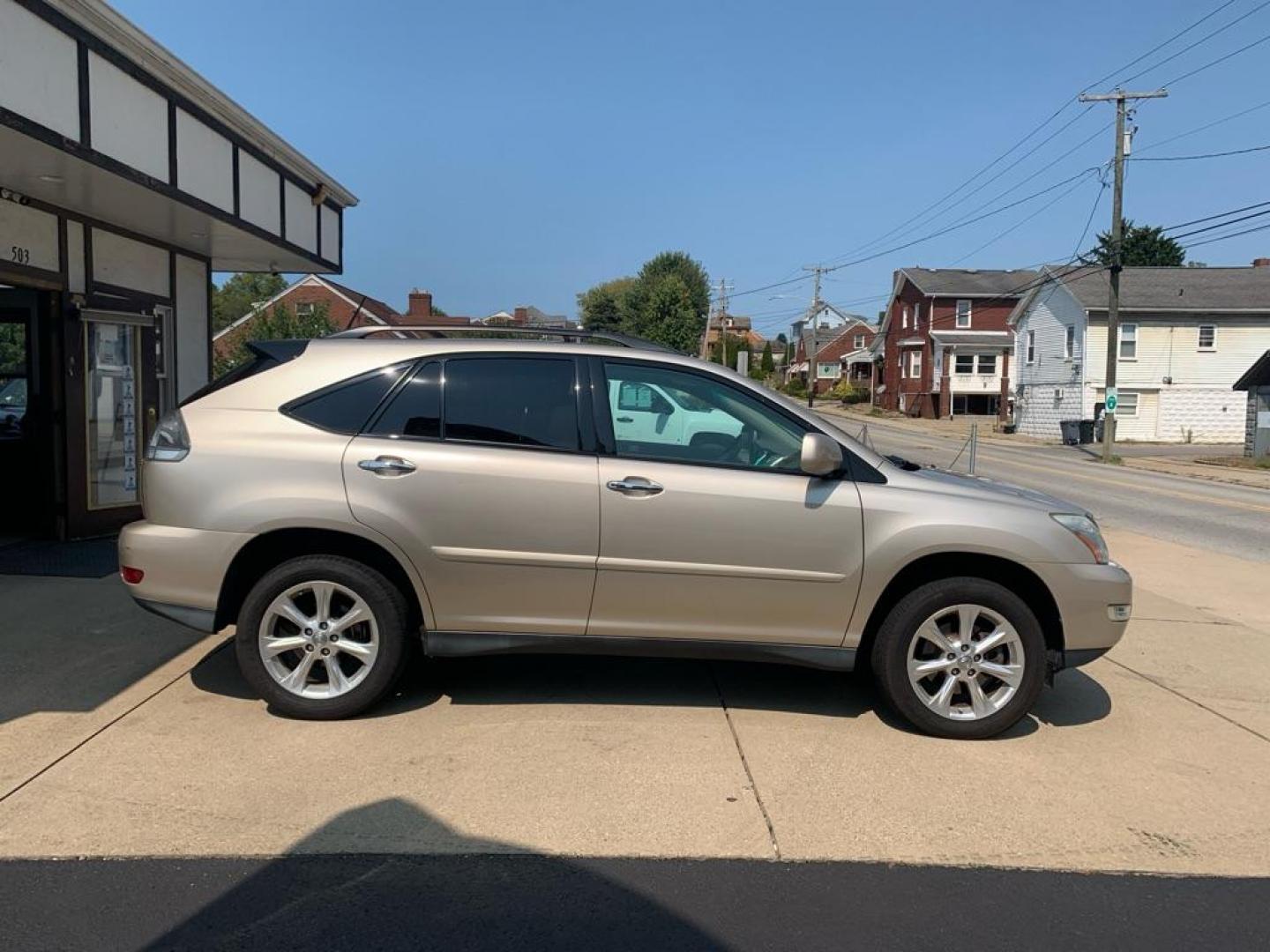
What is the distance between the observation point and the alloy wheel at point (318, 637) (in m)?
4.53

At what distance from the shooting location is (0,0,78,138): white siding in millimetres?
5371

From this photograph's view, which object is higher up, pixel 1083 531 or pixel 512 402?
pixel 512 402

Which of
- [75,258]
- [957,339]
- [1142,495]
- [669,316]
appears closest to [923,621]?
[75,258]

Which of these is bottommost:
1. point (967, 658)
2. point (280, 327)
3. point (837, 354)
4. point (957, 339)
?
point (967, 658)

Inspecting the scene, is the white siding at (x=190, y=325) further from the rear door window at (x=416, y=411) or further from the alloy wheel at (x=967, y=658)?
the alloy wheel at (x=967, y=658)

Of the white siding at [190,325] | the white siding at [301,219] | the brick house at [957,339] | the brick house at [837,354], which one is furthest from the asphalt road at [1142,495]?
the brick house at [837,354]

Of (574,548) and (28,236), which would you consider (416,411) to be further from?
(28,236)

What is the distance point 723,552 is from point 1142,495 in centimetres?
1616

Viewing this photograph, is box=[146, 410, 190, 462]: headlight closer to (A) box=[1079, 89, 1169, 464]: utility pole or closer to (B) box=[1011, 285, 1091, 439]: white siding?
(A) box=[1079, 89, 1169, 464]: utility pole

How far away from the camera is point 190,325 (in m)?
10.9

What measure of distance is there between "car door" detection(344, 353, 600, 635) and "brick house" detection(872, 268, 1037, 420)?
4766cm

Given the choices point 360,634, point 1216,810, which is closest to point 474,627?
point 360,634

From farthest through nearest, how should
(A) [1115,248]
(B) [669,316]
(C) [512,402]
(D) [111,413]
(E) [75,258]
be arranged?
(B) [669,316], (A) [1115,248], (D) [111,413], (E) [75,258], (C) [512,402]

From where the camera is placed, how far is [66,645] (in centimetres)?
570
